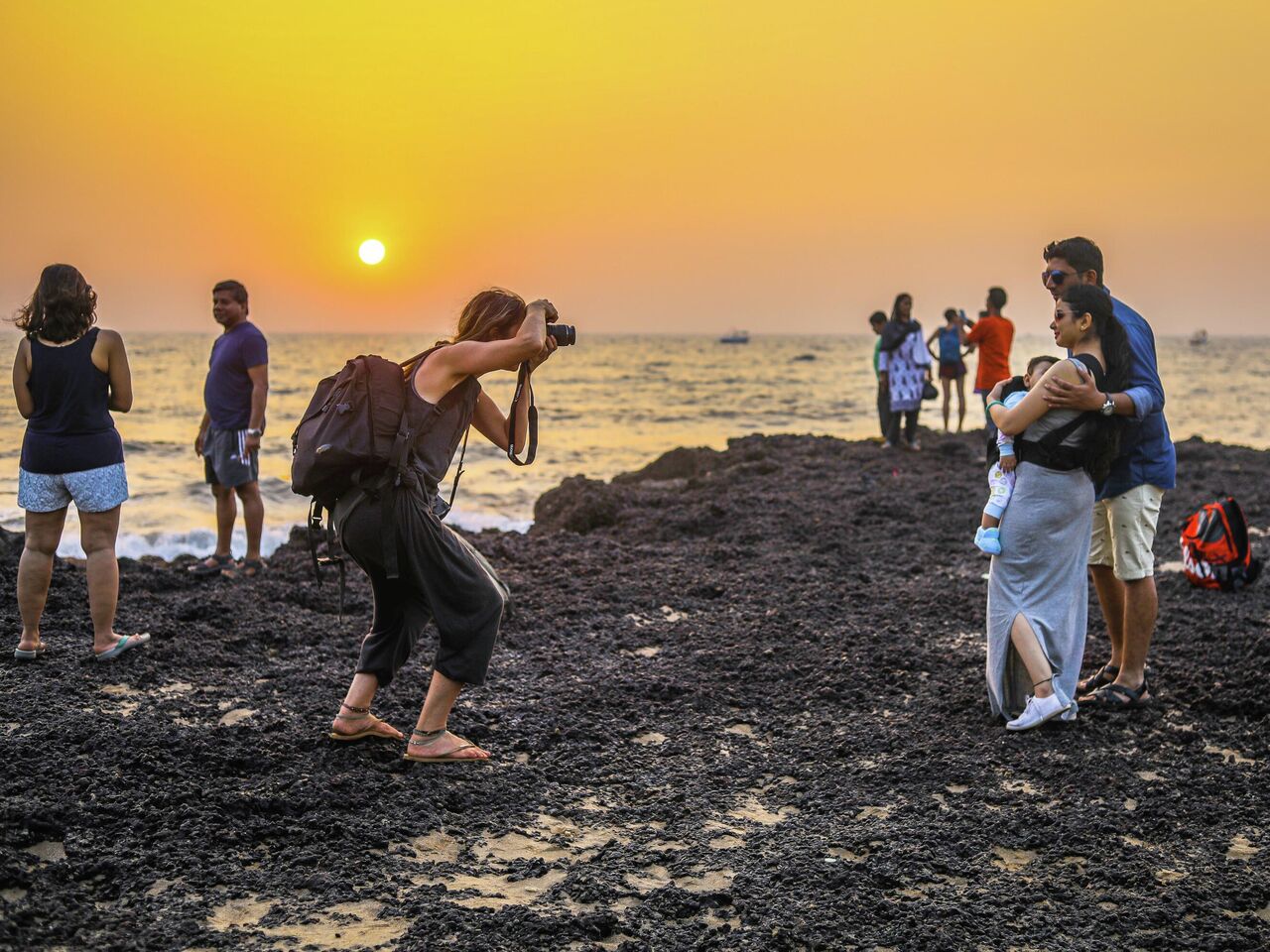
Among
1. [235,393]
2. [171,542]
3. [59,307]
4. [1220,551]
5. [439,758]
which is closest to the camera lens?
[439,758]

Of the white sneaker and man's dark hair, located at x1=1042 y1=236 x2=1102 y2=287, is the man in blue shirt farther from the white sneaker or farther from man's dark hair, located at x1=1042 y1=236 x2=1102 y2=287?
the white sneaker

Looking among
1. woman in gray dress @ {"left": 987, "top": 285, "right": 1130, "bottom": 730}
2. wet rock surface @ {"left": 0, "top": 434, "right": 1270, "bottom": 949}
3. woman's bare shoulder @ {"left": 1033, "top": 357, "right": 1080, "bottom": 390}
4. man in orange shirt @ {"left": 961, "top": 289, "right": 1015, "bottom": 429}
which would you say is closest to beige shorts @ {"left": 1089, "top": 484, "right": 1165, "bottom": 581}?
woman in gray dress @ {"left": 987, "top": 285, "right": 1130, "bottom": 730}

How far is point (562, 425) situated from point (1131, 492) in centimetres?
2408

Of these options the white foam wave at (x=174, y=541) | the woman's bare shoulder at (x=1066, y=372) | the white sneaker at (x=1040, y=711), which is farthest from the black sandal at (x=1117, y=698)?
the white foam wave at (x=174, y=541)

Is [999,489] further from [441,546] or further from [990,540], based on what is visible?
[441,546]

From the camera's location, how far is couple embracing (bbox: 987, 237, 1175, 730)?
4.52 metres

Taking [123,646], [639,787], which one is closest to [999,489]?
[639,787]

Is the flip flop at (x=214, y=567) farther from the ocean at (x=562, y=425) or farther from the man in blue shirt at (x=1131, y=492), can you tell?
the man in blue shirt at (x=1131, y=492)

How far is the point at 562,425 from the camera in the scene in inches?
1123

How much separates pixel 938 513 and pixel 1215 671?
476 centimetres

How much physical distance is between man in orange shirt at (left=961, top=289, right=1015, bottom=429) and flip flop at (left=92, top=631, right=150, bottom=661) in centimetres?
1026

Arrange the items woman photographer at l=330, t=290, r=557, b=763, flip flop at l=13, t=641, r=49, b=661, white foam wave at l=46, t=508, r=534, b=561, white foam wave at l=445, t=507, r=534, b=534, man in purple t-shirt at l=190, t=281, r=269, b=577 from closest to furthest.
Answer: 1. woman photographer at l=330, t=290, r=557, b=763
2. flip flop at l=13, t=641, r=49, b=661
3. man in purple t-shirt at l=190, t=281, r=269, b=577
4. white foam wave at l=46, t=508, r=534, b=561
5. white foam wave at l=445, t=507, r=534, b=534

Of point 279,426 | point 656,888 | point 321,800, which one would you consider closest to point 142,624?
point 321,800

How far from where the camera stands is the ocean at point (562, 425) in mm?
13875
